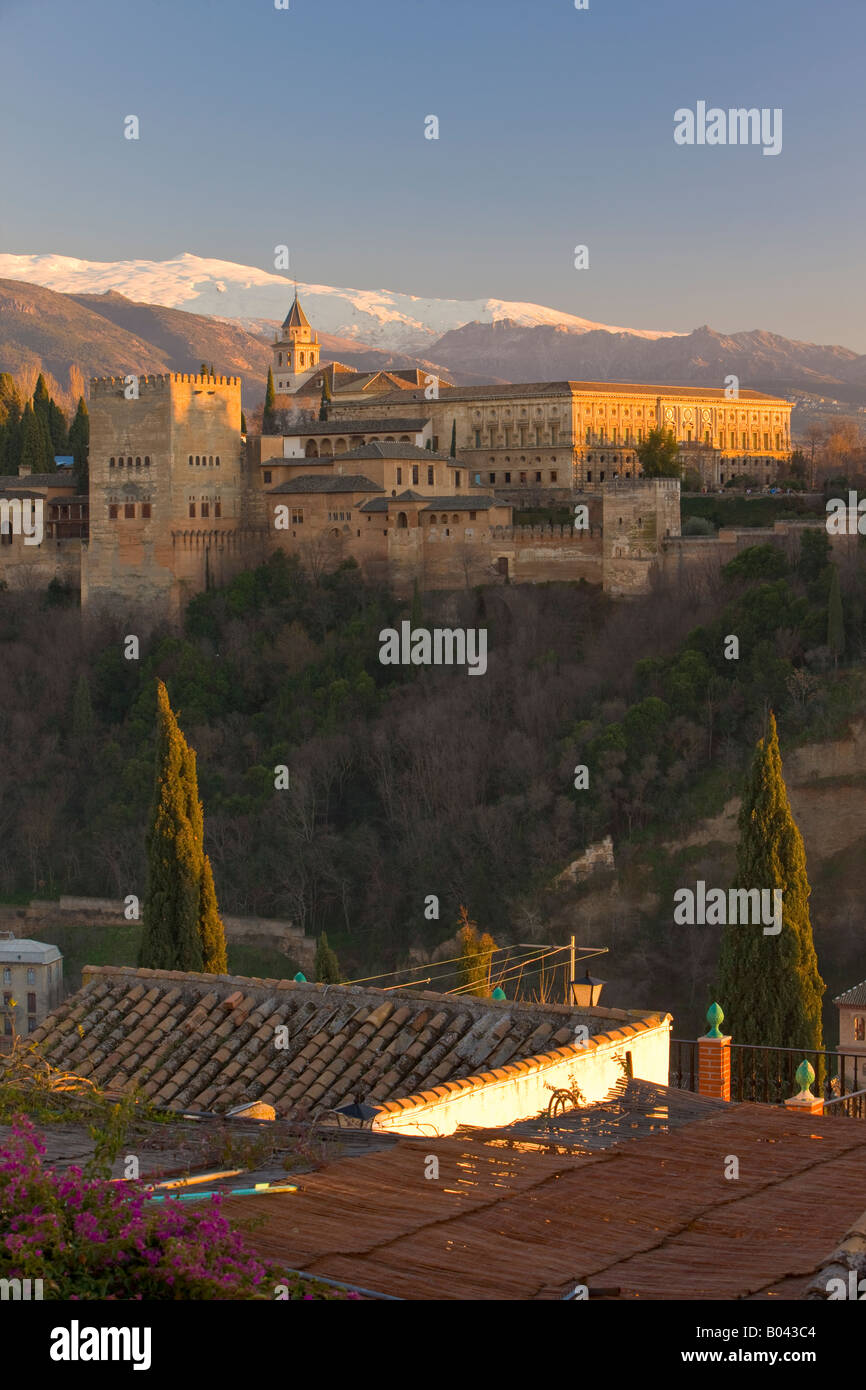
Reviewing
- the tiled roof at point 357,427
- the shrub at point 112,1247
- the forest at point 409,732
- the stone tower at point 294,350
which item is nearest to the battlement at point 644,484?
the forest at point 409,732

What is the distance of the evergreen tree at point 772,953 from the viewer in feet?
76.3

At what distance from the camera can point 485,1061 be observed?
11.4 m

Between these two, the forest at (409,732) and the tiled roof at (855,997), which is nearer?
the tiled roof at (855,997)

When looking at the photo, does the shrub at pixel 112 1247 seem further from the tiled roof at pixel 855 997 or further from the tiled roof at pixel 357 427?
the tiled roof at pixel 357 427

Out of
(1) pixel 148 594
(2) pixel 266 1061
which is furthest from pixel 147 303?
(2) pixel 266 1061

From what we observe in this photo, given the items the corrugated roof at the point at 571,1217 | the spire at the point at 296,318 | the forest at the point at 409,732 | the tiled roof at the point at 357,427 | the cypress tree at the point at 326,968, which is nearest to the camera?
the corrugated roof at the point at 571,1217

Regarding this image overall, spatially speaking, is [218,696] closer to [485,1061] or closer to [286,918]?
[286,918]

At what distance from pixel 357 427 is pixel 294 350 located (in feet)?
66.7

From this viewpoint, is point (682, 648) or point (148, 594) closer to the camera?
point (682, 648)

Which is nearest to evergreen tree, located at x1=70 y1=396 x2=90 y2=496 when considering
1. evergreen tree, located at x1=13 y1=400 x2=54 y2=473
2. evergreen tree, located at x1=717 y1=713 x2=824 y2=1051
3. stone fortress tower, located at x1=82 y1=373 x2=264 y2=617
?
evergreen tree, located at x1=13 y1=400 x2=54 y2=473

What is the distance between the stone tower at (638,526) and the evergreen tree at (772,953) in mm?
19303

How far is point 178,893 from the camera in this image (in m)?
25.4

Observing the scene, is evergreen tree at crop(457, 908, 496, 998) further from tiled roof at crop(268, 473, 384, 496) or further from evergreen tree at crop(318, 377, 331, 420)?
evergreen tree at crop(318, 377, 331, 420)
